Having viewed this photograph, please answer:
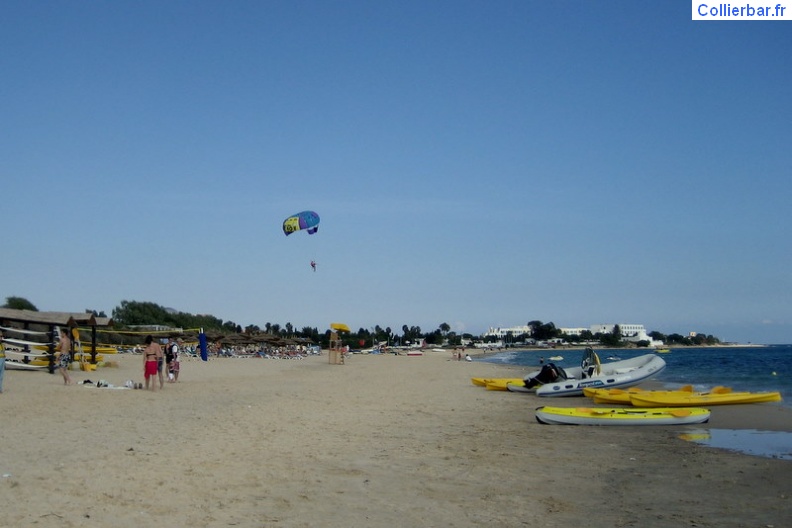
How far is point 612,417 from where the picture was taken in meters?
14.7

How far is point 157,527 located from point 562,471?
551 centimetres

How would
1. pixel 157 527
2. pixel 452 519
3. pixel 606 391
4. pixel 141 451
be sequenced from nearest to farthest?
pixel 157 527 < pixel 452 519 < pixel 141 451 < pixel 606 391

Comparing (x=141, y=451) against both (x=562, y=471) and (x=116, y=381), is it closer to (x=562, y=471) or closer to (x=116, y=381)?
(x=562, y=471)

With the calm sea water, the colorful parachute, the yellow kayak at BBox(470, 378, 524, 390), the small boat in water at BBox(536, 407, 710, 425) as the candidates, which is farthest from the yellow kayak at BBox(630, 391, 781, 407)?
the colorful parachute

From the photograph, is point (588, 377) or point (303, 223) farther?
point (303, 223)

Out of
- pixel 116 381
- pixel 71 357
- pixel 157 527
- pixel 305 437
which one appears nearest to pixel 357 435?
pixel 305 437

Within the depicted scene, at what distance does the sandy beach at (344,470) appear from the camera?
6672 millimetres

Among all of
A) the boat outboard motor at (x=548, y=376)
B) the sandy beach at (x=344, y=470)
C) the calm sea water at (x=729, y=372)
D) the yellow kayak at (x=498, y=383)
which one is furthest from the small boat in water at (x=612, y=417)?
the yellow kayak at (x=498, y=383)

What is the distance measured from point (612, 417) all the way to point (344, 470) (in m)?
7.73

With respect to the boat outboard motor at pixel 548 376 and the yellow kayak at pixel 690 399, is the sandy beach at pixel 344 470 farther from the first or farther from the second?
the boat outboard motor at pixel 548 376

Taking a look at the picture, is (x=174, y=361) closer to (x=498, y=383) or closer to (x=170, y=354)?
(x=170, y=354)

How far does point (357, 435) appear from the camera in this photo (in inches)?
466

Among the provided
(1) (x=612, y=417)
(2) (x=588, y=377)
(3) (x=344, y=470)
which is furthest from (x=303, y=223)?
(3) (x=344, y=470)

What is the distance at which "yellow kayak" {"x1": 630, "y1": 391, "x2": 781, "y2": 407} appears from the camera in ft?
58.2
